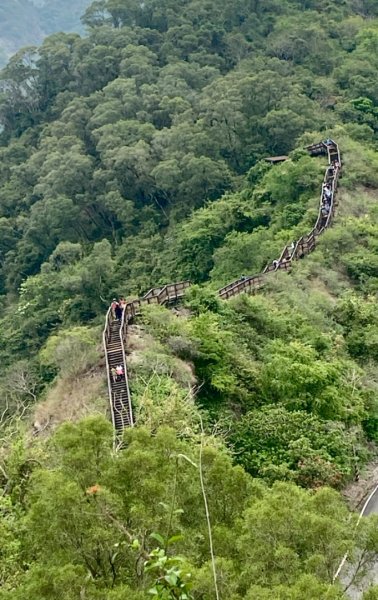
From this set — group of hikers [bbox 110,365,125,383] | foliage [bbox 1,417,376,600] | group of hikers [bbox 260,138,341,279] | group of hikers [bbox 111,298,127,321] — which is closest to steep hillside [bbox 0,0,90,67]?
group of hikers [bbox 260,138,341,279]

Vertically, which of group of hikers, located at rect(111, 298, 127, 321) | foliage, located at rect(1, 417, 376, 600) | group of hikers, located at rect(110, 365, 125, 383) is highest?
foliage, located at rect(1, 417, 376, 600)

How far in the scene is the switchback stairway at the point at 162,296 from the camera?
64.3 feet

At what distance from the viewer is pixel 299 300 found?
28000mm

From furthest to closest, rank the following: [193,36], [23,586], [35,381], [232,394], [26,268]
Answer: [193,36] < [26,268] < [35,381] < [232,394] < [23,586]

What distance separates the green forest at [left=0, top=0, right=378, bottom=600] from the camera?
29.8 feet

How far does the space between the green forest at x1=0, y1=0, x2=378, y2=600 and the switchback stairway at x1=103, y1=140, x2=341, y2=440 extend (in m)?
0.45

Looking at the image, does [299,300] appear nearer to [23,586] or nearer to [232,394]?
[232,394]

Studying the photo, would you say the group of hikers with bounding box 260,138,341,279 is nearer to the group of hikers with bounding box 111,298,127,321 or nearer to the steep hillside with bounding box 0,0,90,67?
the group of hikers with bounding box 111,298,127,321

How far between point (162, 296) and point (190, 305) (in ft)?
3.92

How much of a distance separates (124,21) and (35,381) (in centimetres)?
4461

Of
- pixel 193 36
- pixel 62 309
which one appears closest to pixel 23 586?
pixel 62 309

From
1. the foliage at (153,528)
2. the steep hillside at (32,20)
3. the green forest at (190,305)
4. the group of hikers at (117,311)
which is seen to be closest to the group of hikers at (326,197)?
the green forest at (190,305)

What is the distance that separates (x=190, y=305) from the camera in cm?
2553

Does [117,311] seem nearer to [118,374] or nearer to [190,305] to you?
[190,305]
